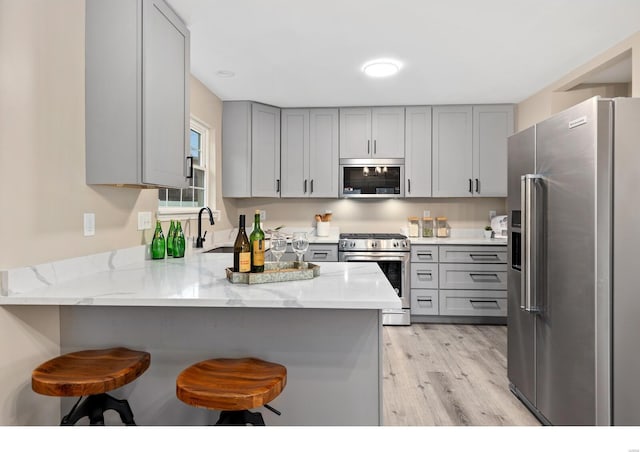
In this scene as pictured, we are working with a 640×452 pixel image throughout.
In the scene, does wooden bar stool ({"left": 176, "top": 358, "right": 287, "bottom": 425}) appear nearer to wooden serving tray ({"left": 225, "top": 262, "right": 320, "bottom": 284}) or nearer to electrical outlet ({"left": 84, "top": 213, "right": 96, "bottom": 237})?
wooden serving tray ({"left": 225, "top": 262, "right": 320, "bottom": 284})

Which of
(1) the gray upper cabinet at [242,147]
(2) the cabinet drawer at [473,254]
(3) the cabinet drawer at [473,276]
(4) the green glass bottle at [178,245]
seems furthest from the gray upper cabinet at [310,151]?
(4) the green glass bottle at [178,245]

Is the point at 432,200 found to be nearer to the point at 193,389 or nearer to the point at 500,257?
the point at 500,257

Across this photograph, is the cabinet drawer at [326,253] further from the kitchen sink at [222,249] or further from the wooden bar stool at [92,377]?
the wooden bar stool at [92,377]

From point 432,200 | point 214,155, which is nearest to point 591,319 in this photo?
point 432,200

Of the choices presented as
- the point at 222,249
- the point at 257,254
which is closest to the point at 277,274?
the point at 257,254

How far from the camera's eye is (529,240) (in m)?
2.21

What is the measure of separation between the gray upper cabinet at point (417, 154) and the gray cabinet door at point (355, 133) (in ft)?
1.48

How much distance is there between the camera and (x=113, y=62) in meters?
1.96

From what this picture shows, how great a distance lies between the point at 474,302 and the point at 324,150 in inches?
92.3

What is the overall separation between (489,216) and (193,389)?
4.26m

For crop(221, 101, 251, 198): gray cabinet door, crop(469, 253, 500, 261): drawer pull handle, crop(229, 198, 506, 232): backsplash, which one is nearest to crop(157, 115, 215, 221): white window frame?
crop(221, 101, 251, 198): gray cabinet door

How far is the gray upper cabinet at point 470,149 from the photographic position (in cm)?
441

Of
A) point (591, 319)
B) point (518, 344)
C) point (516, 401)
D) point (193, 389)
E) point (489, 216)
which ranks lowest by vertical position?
point (516, 401)

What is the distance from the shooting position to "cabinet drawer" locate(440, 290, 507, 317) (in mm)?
4148
